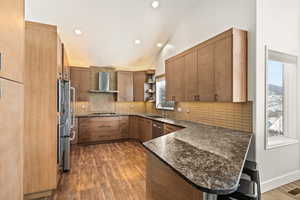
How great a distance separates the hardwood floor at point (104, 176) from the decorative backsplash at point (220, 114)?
1.57 meters

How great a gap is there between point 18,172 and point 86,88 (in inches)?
174

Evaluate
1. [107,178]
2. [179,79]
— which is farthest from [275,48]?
[107,178]

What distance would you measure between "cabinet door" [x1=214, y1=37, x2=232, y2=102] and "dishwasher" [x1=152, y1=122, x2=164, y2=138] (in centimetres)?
176

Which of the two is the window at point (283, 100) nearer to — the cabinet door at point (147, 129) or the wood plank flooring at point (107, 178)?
the wood plank flooring at point (107, 178)

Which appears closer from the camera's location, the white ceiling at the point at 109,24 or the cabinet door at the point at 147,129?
the white ceiling at the point at 109,24

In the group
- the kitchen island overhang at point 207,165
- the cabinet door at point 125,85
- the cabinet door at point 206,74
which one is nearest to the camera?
the kitchen island overhang at point 207,165

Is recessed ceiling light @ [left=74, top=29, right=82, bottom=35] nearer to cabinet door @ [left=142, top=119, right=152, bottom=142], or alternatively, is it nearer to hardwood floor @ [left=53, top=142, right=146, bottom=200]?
cabinet door @ [left=142, top=119, right=152, bottom=142]

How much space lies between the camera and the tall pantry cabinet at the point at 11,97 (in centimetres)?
89

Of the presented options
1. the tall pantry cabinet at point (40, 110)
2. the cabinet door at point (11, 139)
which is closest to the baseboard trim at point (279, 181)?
the cabinet door at point (11, 139)

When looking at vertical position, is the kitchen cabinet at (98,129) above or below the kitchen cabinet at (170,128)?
below

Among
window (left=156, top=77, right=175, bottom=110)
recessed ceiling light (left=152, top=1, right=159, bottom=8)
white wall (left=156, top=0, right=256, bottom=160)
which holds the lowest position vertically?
window (left=156, top=77, right=175, bottom=110)

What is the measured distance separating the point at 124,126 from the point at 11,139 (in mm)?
4559

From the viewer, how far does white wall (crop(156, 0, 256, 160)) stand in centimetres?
237

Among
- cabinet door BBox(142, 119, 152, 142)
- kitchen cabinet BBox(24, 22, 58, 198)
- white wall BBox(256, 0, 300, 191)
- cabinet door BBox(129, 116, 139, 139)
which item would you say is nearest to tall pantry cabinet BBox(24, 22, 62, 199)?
kitchen cabinet BBox(24, 22, 58, 198)
